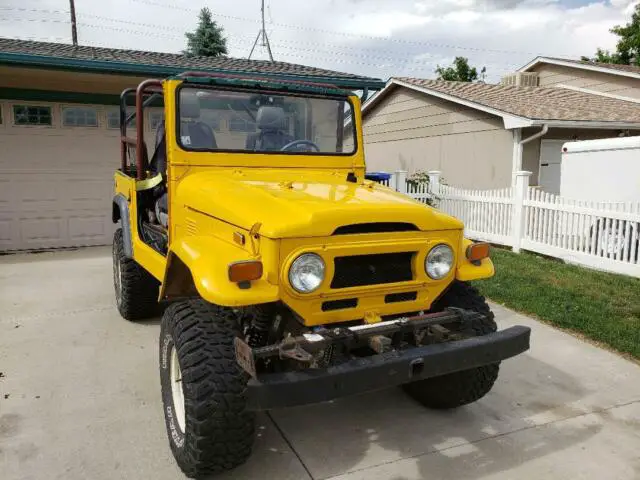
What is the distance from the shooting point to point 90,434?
10.8 feet

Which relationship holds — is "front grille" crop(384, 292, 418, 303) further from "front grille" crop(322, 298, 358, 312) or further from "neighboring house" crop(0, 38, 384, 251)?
"neighboring house" crop(0, 38, 384, 251)

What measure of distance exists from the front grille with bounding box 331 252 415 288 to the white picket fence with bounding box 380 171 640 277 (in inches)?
214

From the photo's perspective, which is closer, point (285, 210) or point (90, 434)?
point (285, 210)

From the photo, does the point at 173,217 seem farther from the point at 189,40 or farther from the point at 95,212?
the point at 189,40

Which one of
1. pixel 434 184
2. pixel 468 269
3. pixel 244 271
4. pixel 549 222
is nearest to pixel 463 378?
pixel 468 269

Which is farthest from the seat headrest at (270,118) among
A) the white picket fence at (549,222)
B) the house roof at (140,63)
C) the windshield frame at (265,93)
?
the white picket fence at (549,222)

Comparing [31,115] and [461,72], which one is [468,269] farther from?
[461,72]

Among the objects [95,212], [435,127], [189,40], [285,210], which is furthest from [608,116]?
[189,40]

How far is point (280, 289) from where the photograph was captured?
2.62 m

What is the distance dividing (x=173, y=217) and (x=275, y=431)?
1569 mm

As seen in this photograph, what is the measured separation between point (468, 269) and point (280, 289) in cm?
120

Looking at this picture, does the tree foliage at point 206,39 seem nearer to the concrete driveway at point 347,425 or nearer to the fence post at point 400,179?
the fence post at point 400,179

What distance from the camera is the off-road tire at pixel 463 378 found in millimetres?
3307

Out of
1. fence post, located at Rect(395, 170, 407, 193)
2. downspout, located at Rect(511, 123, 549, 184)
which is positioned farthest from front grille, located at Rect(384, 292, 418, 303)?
downspout, located at Rect(511, 123, 549, 184)
